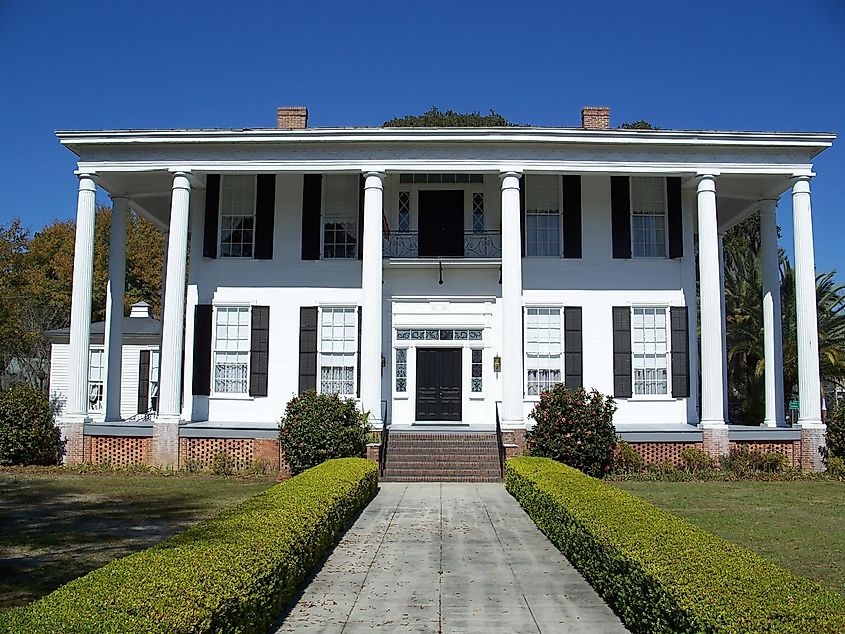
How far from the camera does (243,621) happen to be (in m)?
5.84

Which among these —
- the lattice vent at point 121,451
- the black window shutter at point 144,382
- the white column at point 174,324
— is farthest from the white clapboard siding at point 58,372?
the white column at point 174,324

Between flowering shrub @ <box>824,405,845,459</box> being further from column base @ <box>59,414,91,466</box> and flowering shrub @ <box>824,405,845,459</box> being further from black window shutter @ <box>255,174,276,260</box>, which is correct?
column base @ <box>59,414,91,466</box>

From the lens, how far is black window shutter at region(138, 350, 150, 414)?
26766 mm

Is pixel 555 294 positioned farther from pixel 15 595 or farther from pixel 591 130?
pixel 15 595

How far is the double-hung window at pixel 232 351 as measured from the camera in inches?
→ 821

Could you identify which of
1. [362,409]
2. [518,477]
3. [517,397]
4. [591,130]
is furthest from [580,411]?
[591,130]

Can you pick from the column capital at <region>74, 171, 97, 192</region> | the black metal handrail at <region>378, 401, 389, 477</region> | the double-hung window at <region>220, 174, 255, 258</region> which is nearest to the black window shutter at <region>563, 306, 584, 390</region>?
the black metal handrail at <region>378, 401, 389, 477</region>

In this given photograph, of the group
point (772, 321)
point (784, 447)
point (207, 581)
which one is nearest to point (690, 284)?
point (772, 321)

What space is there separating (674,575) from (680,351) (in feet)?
50.6

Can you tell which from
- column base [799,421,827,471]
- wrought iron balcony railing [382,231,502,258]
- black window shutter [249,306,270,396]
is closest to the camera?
column base [799,421,827,471]

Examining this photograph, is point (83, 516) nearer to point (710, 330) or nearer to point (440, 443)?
point (440, 443)

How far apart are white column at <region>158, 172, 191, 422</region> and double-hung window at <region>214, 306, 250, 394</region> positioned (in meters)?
1.93

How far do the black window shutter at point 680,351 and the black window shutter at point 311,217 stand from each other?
31.4 feet

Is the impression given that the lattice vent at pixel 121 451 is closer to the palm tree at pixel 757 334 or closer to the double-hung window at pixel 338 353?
the double-hung window at pixel 338 353
